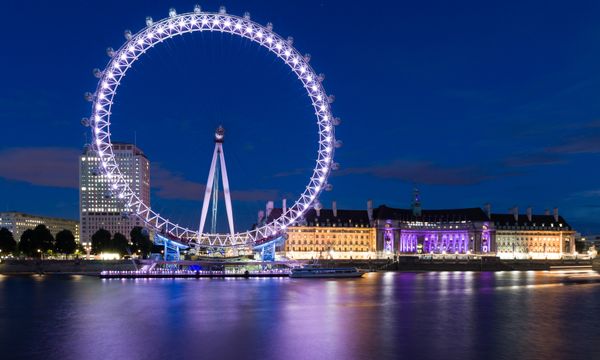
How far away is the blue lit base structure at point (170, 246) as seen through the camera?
67.0 meters

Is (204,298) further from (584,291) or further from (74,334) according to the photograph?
(584,291)

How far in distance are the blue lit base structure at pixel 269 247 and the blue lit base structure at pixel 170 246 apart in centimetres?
824

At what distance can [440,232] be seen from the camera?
439 feet

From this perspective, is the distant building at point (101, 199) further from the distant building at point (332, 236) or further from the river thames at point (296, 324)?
the river thames at point (296, 324)

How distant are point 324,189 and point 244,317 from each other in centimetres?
2712

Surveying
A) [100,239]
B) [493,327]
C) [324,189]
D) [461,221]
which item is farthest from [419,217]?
[493,327]

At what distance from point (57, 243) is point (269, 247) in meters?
37.9

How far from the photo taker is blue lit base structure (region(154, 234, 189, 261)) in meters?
67.0

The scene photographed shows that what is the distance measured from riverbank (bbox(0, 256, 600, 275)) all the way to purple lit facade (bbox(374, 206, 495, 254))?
22.0m

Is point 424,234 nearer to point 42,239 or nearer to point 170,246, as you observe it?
point 170,246

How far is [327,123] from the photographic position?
5903 centimetres

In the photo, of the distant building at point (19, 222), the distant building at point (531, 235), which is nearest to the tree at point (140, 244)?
the distant building at point (19, 222)

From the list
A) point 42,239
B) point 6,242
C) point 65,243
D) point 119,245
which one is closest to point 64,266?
point 42,239

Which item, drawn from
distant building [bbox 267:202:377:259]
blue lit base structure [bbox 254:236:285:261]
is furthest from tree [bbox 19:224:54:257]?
distant building [bbox 267:202:377:259]
